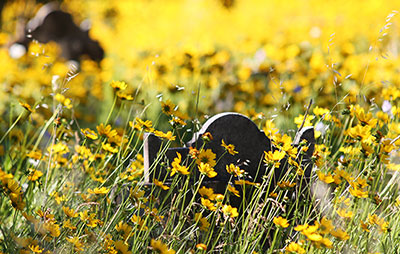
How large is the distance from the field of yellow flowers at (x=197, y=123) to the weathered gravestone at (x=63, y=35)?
1.03ft

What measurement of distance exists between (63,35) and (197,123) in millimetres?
4542

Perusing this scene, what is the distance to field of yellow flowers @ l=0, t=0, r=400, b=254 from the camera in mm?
1449

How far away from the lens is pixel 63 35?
19.2 feet

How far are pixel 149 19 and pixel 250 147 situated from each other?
770cm

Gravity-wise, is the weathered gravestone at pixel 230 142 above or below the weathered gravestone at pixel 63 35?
above

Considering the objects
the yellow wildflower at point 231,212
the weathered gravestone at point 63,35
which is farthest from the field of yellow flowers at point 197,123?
the weathered gravestone at point 63,35

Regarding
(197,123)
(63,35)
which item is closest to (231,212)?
(197,123)

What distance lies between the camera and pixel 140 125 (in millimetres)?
1565

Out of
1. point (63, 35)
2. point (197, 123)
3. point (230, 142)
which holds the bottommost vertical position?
point (63, 35)

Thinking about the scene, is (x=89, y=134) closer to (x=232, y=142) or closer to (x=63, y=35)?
(x=232, y=142)

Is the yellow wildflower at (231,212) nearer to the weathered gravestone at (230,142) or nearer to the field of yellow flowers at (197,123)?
the field of yellow flowers at (197,123)

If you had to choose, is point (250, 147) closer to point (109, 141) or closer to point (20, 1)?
point (109, 141)

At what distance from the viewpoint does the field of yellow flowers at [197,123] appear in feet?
4.75

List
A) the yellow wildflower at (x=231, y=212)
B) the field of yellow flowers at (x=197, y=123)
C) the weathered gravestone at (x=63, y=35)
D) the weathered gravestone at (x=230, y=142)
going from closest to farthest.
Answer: the yellow wildflower at (x=231, y=212) < the field of yellow flowers at (x=197, y=123) < the weathered gravestone at (x=230, y=142) < the weathered gravestone at (x=63, y=35)
